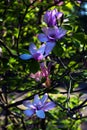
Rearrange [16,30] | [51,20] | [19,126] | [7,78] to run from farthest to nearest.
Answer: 1. [19,126]
2. [16,30]
3. [7,78]
4. [51,20]

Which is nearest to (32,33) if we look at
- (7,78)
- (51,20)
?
(7,78)

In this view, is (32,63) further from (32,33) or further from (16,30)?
(32,33)

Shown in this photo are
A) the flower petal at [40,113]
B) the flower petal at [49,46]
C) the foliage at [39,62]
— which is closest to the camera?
the flower petal at [49,46]

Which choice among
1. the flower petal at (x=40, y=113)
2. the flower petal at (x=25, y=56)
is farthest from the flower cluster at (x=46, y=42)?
the flower petal at (x=40, y=113)

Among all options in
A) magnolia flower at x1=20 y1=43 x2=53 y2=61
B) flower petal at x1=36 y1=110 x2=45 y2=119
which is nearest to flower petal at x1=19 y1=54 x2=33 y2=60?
magnolia flower at x1=20 y1=43 x2=53 y2=61

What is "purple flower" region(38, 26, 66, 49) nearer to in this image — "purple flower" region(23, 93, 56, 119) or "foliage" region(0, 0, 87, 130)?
"foliage" region(0, 0, 87, 130)

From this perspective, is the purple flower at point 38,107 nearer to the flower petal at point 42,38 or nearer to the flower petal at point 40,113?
the flower petal at point 40,113

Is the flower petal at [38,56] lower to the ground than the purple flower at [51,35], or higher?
lower

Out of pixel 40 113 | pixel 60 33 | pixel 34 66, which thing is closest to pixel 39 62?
pixel 34 66
